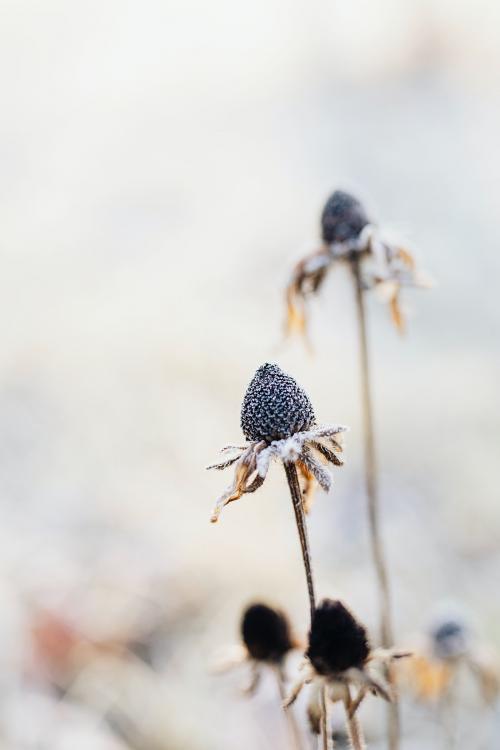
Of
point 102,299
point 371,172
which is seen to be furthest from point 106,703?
point 371,172

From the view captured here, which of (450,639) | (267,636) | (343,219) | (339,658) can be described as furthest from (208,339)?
(339,658)

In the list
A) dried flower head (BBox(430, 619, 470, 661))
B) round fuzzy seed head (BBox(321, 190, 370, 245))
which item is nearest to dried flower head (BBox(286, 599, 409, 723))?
round fuzzy seed head (BBox(321, 190, 370, 245))

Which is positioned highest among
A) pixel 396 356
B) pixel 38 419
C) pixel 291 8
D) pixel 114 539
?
pixel 291 8

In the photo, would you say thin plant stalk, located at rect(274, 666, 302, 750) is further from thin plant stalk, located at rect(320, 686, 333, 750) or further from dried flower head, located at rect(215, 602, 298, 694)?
thin plant stalk, located at rect(320, 686, 333, 750)

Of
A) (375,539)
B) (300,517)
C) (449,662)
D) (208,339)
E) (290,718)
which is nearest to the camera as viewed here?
(300,517)

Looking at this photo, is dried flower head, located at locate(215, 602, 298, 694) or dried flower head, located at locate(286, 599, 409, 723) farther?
dried flower head, located at locate(215, 602, 298, 694)

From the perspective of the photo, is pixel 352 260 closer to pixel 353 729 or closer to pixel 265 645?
pixel 265 645

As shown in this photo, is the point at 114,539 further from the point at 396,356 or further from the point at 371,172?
the point at 371,172
